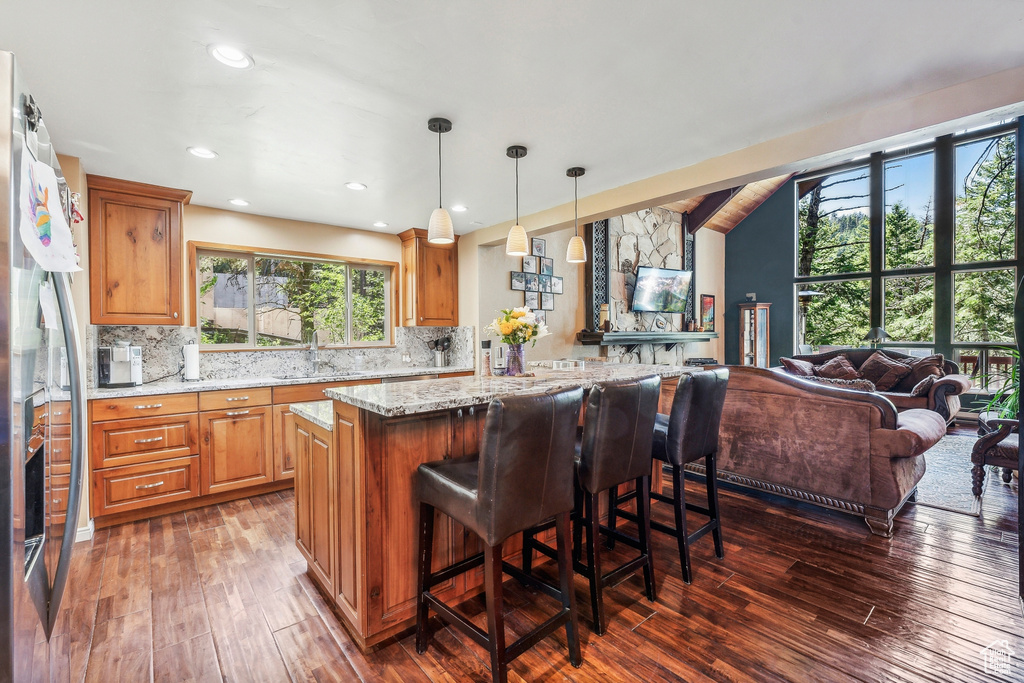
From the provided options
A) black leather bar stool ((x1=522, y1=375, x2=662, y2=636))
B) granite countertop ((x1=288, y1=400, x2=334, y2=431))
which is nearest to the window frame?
granite countertop ((x1=288, y1=400, x2=334, y2=431))

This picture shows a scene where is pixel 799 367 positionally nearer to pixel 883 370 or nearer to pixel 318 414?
pixel 883 370

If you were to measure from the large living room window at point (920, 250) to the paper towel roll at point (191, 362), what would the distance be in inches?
373

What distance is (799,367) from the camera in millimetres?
6711

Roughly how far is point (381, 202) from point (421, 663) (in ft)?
10.8

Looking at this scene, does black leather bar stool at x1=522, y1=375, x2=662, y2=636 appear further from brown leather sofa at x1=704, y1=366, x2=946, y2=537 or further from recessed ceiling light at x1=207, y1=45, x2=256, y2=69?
recessed ceiling light at x1=207, y1=45, x2=256, y2=69

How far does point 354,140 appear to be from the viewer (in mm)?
2594

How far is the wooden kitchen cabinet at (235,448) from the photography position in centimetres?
338

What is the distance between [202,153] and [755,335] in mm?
8955

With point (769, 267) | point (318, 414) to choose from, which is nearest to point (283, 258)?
point (318, 414)

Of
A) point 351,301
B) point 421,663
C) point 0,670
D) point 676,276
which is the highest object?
point 676,276

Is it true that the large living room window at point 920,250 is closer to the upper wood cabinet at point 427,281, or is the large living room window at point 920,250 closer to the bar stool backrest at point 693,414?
the bar stool backrest at point 693,414

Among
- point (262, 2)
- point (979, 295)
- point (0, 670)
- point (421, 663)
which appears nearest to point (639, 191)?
point (262, 2)

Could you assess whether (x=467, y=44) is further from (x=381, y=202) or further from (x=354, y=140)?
(x=381, y=202)

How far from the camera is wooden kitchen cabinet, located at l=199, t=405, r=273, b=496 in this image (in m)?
3.38
